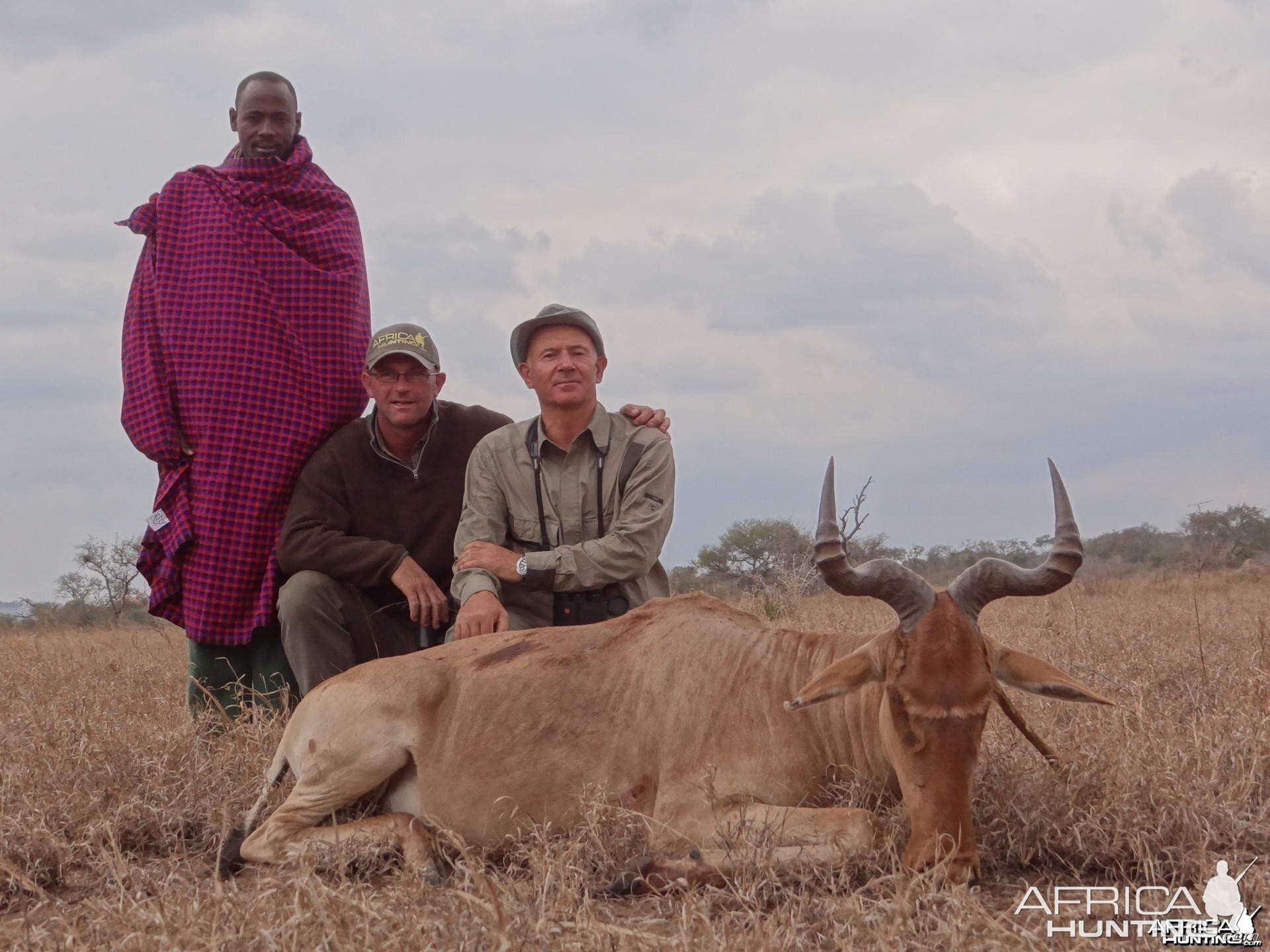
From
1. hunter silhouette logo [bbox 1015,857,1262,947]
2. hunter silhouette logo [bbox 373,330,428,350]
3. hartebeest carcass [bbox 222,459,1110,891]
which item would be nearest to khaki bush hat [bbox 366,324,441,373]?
hunter silhouette logo [bbox 373,330,428,350]

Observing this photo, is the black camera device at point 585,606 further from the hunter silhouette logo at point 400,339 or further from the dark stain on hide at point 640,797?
the hunter silhouette logo at point 400,339

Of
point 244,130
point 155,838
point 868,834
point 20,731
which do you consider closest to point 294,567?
point 20,731

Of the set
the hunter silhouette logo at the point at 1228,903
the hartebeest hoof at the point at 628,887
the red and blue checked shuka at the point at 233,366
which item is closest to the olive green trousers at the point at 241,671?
the red and blue checked shuka at the point at 233,366

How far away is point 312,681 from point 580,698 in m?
2.41

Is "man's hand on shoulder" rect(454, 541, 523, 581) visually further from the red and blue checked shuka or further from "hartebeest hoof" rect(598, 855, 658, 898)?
"hartebeest hoof" rect(598, 855, 658, 898)

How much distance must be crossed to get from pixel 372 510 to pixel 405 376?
789 mm

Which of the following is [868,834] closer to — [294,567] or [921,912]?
[921,912]

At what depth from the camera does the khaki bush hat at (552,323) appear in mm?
6793

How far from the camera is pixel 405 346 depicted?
24.1ft

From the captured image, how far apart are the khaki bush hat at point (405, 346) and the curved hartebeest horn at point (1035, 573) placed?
382 cm

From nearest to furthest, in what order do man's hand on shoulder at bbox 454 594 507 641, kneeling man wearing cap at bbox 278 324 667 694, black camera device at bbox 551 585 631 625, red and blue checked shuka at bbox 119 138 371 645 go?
man's hand on shoulder at bbox 454 594 507 641
black camera device at bbox 551 585 631 625
kneeling man wearing cap at bbox 278 324 667 694
red and blue checked shuka at bbox 119 138 371 645

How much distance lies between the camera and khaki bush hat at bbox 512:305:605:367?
6793 mm

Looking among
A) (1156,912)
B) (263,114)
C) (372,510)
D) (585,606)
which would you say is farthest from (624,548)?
(263,114)

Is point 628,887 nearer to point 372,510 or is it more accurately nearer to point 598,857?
point 598,857
